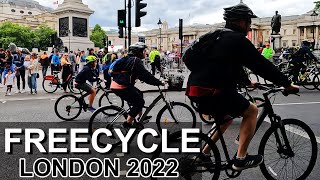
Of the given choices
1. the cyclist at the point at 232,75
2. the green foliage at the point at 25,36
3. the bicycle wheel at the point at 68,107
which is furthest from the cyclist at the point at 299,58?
the green foliage at the point at 25,36

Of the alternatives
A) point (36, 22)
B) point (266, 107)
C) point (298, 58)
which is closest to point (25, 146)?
point (266, 107)

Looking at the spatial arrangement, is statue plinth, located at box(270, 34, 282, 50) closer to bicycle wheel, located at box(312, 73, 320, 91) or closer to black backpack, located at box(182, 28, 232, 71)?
bicycle wheel, located at box(312, 73, 320, 91)

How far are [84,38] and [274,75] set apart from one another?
37.8 metres

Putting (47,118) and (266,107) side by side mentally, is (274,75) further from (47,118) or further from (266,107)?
(47,118)

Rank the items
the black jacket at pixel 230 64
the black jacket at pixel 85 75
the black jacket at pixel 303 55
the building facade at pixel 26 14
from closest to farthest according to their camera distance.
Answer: the black jacket at pixel 230 64 < the black jacket at pixel 85 75 < the black jacket at pixel 303 55 < the building facade at pixel 26 14

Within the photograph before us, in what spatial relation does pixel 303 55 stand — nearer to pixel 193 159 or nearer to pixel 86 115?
pixel 86 115

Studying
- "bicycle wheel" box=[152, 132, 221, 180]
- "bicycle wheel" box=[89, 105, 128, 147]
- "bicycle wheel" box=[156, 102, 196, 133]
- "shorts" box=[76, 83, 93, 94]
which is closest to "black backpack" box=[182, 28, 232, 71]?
"bicycle wheel" box=[152, 132, 221, 180]

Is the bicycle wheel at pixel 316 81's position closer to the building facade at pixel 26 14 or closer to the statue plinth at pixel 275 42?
the statue plinth at pixel 275 42

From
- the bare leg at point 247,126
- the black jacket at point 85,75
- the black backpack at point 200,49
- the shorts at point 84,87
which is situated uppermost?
the black backpack at point 200,49

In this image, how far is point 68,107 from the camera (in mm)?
8969

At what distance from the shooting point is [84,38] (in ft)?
131

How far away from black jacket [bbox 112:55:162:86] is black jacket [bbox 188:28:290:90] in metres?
2.49

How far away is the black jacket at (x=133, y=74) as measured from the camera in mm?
6477

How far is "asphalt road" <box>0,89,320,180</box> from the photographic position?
205 inches
